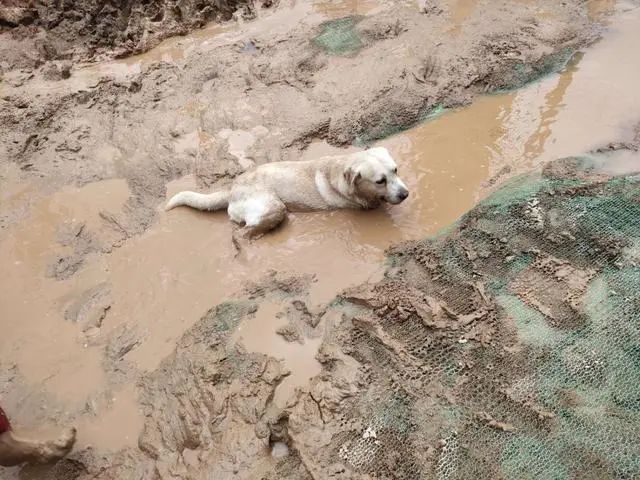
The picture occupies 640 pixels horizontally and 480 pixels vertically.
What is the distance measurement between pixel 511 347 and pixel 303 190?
8.87 feet

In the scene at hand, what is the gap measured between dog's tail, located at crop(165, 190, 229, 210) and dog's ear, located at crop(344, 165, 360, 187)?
134cm

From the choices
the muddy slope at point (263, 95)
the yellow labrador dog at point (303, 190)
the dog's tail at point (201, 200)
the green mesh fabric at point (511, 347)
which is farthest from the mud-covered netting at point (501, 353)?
the muddy slope at point (263, 95)

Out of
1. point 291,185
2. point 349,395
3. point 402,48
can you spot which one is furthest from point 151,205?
point 402,48

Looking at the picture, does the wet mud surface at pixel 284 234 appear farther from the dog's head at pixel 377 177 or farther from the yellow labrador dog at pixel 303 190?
the dog's head at pixel 377 177

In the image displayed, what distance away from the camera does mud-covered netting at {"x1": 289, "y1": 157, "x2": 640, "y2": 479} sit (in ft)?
9.91

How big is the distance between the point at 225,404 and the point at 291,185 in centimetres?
248

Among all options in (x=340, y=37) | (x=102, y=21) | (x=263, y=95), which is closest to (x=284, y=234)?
(x=263, y=95)

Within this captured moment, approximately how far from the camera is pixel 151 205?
19.3 feet

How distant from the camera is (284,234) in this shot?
5305mm

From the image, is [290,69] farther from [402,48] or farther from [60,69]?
[60,69]

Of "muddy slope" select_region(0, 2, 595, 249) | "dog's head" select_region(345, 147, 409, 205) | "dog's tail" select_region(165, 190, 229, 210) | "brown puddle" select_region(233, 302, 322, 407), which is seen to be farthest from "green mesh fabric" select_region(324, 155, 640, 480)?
"muddy slope" select_region(0, 2, 595, 249)

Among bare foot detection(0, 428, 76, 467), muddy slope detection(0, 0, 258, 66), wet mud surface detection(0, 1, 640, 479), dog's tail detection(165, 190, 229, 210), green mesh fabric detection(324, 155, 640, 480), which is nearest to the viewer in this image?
green mesh fabric detection(324, 155, 640, 480)

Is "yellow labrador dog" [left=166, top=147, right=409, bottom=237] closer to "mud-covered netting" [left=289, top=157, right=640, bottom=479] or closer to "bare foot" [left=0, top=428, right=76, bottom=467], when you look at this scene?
"mud-covered netting" [left=289, top=157, right=640, bottom=479]

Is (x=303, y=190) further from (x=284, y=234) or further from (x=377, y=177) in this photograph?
(x=377, y=177)
